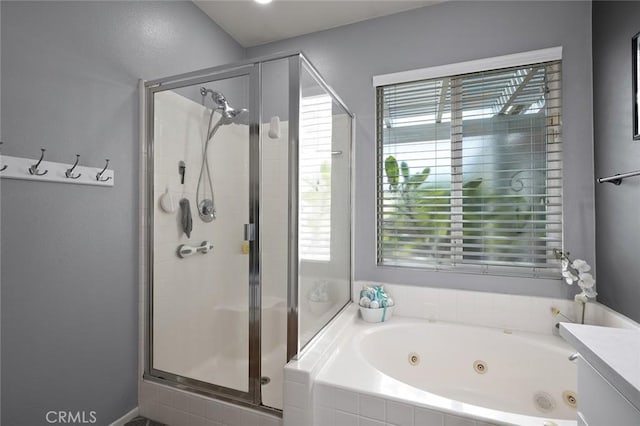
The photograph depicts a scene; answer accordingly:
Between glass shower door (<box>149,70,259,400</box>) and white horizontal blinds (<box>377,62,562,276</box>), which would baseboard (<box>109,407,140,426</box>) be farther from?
white horizontal blinds (<box>377,62,562,276</box>)

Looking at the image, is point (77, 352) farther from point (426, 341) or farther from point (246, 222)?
point (426, 341)

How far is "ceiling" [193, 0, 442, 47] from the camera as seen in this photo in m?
2.05

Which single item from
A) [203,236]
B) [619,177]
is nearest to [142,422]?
[203,236]

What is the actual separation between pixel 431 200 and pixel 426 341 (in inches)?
35.2

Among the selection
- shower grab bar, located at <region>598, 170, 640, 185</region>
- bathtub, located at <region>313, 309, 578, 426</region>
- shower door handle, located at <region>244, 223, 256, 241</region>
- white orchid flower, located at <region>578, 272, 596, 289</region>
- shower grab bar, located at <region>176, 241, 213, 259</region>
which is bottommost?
bathtub, located at <region>313, 309, 578, 426</region>

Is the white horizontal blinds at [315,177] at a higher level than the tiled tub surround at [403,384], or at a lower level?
higher

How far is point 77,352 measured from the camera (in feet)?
4.61

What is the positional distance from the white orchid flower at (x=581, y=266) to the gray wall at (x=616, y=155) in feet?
0.31

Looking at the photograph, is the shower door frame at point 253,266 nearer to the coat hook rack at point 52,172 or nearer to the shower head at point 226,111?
the shower head at point 226,111

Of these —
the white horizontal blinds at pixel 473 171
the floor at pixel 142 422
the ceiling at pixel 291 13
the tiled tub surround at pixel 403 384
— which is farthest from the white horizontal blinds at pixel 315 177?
the floor at pixel 142 422

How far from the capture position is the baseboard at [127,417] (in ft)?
5.18

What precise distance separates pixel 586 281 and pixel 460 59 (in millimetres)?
1489

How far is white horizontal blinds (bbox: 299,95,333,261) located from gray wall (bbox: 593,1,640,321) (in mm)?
1412

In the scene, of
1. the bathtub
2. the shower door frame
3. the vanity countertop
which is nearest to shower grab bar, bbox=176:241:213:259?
the shower door frame
